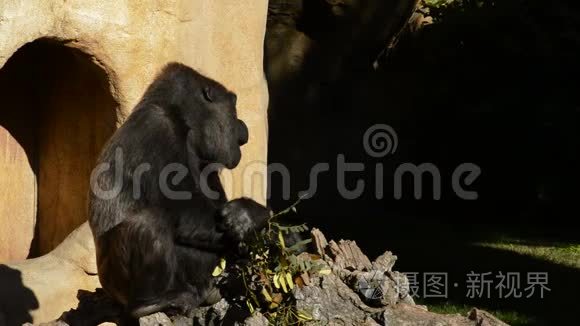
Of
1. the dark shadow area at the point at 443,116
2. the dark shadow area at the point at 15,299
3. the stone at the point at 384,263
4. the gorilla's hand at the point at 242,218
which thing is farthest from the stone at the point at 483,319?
the dark shadow area at the point at 443,116

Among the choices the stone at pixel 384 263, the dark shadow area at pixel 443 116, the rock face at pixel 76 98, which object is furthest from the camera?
the dark shadow area at pixel 443 116

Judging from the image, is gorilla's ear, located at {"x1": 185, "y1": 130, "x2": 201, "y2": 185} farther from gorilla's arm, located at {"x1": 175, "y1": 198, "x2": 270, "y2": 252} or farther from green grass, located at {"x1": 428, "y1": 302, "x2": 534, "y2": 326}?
green grass, located at {"x1": 428, "y1": 302, "x2": 534, "y2": 326}

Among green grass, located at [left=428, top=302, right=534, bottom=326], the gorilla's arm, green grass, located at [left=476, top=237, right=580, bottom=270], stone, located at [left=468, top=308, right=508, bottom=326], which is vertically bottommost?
green grass, located at [left=428, top=302, right=534, bottom=326]

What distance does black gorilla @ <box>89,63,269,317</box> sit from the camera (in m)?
4.29

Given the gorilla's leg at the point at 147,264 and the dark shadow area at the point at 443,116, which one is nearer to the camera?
the gorilla's leg at the point at 147,264

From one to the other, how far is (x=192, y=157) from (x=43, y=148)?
7.08ft

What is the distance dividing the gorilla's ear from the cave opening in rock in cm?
154

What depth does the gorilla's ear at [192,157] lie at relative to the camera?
15.1 ft

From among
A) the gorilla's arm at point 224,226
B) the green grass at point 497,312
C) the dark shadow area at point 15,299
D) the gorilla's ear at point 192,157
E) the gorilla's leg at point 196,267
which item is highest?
the gorilla's ear at point 192,157

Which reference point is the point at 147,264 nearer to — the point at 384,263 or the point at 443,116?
the point at 384,263

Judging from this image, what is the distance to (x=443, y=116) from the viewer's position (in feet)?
32.2

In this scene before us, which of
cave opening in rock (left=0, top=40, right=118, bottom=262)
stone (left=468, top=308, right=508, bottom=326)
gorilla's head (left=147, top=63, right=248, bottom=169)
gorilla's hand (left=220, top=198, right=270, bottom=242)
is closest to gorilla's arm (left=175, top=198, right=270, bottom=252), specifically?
gorilla's hand (left=220, top=198, right=270, bottom=242)

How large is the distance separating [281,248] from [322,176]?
5292 mm

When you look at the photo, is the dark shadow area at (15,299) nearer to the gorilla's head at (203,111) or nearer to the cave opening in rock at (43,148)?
the cave opening in rock at (43,148)
